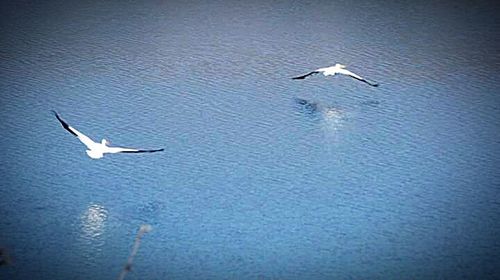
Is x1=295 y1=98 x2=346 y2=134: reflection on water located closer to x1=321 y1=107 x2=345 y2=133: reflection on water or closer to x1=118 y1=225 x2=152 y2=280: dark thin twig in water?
x1=321 y1=107 x2=345 y2=133: reflection on water

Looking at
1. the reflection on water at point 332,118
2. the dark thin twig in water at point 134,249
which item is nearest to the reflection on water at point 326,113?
the reflection on water at point 332,118

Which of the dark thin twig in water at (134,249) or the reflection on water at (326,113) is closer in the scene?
the dark thin twig in water at (134,249)

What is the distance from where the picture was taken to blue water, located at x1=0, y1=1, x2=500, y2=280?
3.54m

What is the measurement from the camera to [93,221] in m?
3.72

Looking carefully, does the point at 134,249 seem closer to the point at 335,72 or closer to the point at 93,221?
the point at 93,221

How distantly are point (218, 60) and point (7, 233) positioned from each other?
202cm

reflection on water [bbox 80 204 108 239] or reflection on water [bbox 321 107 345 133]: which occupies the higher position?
reflection on water [bbox 321 107 345 133]

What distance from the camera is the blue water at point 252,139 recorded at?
3543 mm

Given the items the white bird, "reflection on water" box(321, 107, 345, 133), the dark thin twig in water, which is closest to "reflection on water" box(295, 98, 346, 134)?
"reflection on water" box(321, 107, 345, 133)

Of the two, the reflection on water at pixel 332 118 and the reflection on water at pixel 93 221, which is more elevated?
the reflection on water at pixel 332 118

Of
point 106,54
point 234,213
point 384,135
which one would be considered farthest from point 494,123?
point 106,54

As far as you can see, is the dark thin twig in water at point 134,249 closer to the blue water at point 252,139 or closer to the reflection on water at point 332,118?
the blue water at point 252,139

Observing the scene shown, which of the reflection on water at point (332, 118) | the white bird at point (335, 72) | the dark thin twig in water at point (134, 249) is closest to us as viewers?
the dark thin twig in water at point (134, 249)

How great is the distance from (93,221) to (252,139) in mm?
1055
